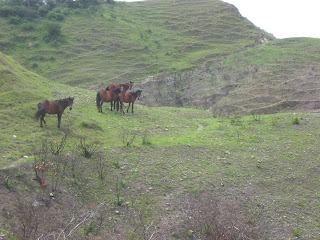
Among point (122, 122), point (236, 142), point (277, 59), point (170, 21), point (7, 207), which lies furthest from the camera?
point (170, 21)

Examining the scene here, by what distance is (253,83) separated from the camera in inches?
1234

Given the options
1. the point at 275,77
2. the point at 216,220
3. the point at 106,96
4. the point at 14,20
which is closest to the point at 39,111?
the point at 106,96

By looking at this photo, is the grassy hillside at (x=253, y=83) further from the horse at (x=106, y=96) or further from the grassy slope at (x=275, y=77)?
the horse at (x=106, y=96)

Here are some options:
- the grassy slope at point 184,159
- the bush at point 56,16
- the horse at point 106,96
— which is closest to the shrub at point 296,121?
the grassy slope at point 184,159

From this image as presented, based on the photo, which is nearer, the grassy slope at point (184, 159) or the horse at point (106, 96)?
the grassy slope at point (184, 159)

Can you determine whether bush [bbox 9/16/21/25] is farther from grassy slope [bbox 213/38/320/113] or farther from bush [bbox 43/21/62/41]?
grassy slope [bbox 213/38/320/113]

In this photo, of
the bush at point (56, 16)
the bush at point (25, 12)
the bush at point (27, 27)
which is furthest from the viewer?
the bush at point (56, 16)

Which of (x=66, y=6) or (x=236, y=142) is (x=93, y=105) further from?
(x=66, y=6)

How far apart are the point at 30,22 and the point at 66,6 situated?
11.7 metres

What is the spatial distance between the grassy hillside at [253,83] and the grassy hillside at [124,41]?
13.6ft

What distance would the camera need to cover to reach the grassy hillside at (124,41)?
134 feet

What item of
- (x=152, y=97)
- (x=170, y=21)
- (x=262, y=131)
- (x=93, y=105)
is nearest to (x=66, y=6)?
(x=170, y=21)

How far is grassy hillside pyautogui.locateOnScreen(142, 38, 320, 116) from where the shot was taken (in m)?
26.5

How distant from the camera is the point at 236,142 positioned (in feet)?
46.1
